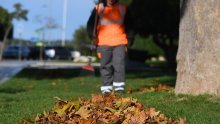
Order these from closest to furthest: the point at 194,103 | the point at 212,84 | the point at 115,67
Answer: the point at 194,103, the point at 212,84, the point at 115,67

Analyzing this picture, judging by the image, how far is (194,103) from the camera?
321 inches

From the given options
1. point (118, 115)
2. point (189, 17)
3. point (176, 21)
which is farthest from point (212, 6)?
point (176, 21)

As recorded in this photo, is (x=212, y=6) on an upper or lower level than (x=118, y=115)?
upper

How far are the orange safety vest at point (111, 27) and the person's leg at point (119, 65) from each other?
123 mm

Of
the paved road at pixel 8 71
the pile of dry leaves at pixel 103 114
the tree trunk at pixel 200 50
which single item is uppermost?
the tree trunk at pixel 200 50

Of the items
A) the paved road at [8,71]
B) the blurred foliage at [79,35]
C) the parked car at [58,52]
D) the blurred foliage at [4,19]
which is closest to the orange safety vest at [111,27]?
the paved road at [8,71]

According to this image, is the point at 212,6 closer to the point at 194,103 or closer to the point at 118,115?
the point at 194,103

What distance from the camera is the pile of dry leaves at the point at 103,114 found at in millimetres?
5988

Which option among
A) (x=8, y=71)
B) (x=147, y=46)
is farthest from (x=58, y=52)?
(x=8, y=71)

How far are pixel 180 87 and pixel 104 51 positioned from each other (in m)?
1.73

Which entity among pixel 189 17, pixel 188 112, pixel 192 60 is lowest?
pixel 188 112

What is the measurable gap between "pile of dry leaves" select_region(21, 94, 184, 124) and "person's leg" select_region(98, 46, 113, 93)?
3.48 meters

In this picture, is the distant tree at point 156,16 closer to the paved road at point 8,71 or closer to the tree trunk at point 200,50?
the paved road at point 8,71

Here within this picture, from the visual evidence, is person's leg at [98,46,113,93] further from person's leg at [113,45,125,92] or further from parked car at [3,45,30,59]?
parked car at [3,45,30,59]
